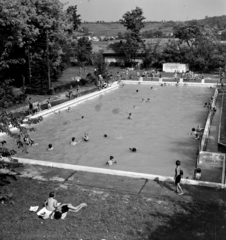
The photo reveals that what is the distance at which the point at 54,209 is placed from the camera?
9.64 meters

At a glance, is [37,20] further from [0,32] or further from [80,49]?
[80,49]

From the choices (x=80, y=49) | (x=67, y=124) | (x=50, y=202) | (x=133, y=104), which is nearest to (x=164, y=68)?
(x=80, y=49)

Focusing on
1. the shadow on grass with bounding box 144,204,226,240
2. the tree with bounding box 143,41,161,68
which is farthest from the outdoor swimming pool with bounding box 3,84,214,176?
the tree with bounding box 143,41,161,68

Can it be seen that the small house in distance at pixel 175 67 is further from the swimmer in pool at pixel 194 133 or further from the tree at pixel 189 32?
the swimmer in pool at pixel 194 133

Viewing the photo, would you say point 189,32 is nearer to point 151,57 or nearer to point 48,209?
point 151,57

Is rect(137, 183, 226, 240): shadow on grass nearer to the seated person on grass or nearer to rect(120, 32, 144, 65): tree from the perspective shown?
the seated person on grass

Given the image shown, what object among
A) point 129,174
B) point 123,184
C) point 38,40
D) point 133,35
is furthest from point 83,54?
point 123,184

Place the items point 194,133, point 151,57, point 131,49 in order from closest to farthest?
point 194,133, point 151,57, point 131,49

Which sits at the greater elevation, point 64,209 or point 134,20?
point 134,20

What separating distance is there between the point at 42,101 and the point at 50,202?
785 inches

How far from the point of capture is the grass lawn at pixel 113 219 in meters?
8.55

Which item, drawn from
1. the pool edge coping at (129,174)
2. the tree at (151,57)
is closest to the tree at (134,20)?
the tree at (151,57)

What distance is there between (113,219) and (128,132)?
12.7m

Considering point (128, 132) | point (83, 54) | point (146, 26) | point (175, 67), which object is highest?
point (146, 26)
